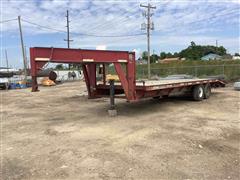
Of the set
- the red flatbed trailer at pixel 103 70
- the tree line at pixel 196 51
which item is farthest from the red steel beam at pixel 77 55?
the tree line at pixel 196 51

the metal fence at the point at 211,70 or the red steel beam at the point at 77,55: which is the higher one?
the red steel beam at the point at 77,55

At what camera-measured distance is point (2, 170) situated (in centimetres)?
501

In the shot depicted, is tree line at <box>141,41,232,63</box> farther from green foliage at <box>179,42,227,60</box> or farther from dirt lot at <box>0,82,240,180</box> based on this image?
dirt lot at <box>0,82,240,180</box>

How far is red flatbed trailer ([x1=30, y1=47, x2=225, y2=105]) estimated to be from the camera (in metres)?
7.61

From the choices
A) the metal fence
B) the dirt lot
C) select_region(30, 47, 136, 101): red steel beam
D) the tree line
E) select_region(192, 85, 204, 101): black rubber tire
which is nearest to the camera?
the dirt lot

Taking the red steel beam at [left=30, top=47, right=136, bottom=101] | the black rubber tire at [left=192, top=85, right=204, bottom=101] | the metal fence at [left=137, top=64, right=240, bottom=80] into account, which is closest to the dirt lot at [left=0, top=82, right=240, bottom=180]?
the red steel beam at [left=30, top=47, right=136, bottom=101]

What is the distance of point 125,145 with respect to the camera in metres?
6.19

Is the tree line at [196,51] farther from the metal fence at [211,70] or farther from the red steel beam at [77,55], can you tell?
the red steel beam at [77,55]

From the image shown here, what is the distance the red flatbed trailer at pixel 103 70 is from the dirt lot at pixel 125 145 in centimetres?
78

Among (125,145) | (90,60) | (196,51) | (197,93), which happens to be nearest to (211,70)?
(197,93)

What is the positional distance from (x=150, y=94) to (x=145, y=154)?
4.60m

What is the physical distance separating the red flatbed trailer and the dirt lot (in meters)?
0.78

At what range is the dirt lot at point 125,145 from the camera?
188 inches

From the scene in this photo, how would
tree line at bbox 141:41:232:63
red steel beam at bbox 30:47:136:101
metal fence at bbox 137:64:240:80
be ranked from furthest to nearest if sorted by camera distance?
tree line at bbox 141:41:232:63, metal fence at bbox 137:64:240:80, red steel beam at bbox 30:47:136:101
